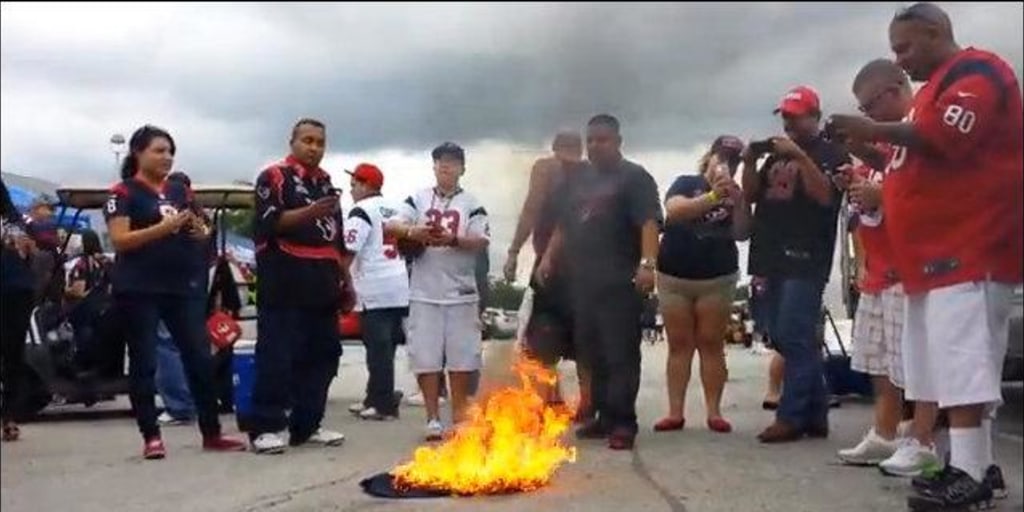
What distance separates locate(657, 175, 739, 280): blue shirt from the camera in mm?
5754

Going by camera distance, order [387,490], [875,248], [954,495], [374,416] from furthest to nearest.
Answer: [374,416], [875,248], [387,490], [954,495]

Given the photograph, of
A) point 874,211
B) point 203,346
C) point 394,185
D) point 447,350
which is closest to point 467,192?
point 394,185

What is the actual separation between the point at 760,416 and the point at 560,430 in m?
1.74

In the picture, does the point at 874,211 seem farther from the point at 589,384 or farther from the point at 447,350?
the point at 447,350

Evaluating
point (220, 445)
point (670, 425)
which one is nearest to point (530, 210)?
point (670, 425)

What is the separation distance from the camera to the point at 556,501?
Result: 421 centimetres

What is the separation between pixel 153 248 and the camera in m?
5.41

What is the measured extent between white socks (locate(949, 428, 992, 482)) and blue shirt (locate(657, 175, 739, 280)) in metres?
1.98

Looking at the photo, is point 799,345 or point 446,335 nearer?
point 799,345

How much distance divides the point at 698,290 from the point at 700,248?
210 millimetres

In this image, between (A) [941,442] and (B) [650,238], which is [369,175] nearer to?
(B) [650,238]

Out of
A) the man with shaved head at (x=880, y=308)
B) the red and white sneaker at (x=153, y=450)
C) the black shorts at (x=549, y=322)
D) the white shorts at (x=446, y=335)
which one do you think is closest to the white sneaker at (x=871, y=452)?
the man with shaved head at (x=880, y=308)

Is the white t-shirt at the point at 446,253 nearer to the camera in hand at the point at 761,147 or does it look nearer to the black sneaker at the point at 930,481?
the camera in hand at the point at 761,147

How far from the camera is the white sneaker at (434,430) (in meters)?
5.54
